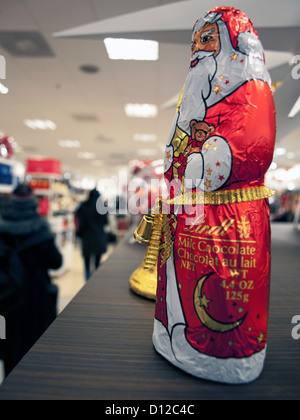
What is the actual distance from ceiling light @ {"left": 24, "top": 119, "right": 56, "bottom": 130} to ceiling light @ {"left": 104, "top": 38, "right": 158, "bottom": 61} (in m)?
3.37

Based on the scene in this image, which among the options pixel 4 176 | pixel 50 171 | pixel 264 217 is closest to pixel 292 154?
pixel 50 171

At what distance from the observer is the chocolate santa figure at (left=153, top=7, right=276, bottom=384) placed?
1.62ft

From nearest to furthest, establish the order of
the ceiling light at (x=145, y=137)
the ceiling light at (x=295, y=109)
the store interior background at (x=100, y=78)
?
the ceiling light at (x=295, y=109), the store interior background at (x=100, y=78), the ceiling light at (x=145, y=137)

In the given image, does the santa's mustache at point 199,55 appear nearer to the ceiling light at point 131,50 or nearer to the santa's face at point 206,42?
the santa's face at point 206,42

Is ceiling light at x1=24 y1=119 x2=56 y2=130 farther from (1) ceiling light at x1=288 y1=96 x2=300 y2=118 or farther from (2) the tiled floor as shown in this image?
(1) ceiling light at x1=288 y1=96 x2=300 y2=118

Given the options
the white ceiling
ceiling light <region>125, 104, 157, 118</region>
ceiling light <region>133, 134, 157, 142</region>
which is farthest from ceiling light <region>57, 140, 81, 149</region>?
ceiling light <region>125, 104, 157, 118</region>

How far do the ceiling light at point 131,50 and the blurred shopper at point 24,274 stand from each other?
6.96ft

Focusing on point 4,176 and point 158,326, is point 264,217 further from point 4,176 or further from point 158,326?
point 4,176

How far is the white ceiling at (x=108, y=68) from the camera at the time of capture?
3.68ft

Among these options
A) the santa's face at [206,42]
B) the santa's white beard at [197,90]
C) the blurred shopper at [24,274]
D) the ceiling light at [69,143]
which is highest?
the ceiling light at [69,143]

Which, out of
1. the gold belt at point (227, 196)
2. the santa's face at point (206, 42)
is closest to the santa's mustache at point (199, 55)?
the santa's face at point (206, 42)

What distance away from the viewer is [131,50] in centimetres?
293

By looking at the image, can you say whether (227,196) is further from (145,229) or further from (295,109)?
(295,109)

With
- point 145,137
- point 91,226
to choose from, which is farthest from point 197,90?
point 145,137
